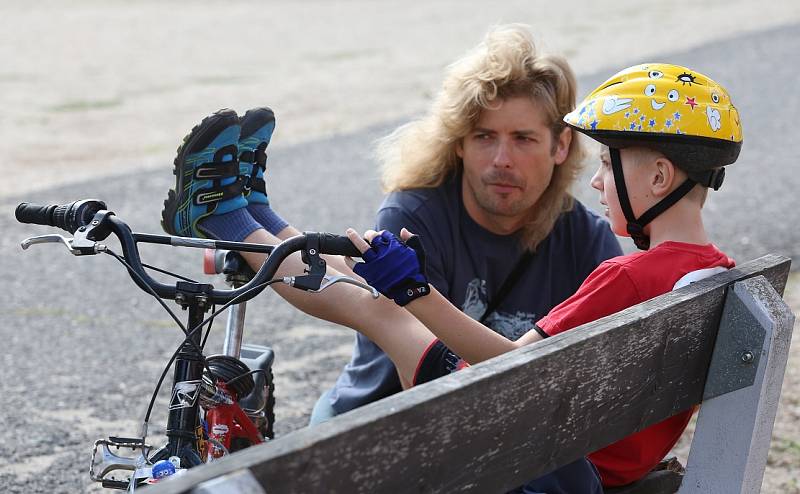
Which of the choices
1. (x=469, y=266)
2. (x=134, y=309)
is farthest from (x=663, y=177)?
(x=134, y=309)

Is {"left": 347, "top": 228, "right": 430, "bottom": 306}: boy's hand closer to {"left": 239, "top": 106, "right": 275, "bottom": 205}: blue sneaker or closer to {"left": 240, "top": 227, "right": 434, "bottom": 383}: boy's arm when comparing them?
{"left": 240, "top": 227, "right": 434, "bottom": 383}: boy's arm

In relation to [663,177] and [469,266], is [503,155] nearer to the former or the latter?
[469,266]

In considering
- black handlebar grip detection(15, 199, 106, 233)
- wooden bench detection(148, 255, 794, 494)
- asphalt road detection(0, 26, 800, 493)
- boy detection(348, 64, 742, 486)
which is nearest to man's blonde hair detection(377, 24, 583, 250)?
boy detection(348, 64, 742, 486)

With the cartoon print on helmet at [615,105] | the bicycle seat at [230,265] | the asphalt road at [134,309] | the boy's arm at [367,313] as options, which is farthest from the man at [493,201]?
the asphalt road at [134,309]

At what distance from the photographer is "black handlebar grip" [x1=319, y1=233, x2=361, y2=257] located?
2477 millimetres

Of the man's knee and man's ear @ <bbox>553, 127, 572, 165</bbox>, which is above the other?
man's ear @ <bbox>553, 127, 572, 165</bbox>

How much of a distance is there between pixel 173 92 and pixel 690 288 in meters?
12.9

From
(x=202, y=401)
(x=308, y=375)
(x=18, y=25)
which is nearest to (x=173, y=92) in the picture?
(x=18, y=25)

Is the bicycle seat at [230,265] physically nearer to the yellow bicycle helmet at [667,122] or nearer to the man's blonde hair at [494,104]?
the man's blonde hair at [494,104]

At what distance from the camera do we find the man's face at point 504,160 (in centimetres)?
377

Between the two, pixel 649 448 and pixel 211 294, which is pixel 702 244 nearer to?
pixel 649 448

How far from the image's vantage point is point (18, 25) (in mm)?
21516

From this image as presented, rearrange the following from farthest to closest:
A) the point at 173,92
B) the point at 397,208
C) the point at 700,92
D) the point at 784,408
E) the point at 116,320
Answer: the point at 173,92, the point at 116,320, the point at 784,408, the point at 397,208, the point at 700,92

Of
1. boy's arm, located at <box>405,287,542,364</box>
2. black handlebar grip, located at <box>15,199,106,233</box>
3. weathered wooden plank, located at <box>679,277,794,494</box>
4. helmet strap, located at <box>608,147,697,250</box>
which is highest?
black handlebar grip, located at <box>15,199,106,233</box>
